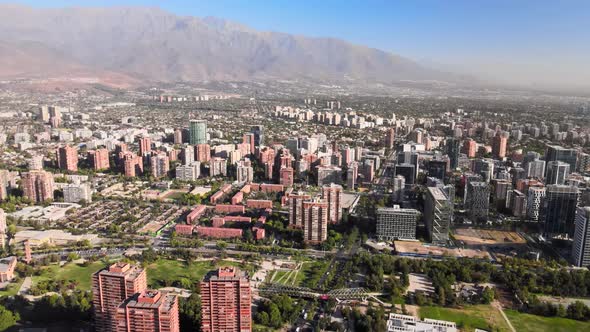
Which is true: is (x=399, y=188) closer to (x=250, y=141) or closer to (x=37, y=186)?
(x=250, y=141)

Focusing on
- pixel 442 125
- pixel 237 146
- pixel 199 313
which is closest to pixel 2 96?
pixel 237 146

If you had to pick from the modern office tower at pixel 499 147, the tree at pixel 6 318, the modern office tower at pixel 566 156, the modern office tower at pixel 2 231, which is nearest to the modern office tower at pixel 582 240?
the modern office tower at pixel 566 156

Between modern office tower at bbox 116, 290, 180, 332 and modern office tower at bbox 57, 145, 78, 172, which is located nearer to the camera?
modern office tower at bbox 116, 290, 180, 332

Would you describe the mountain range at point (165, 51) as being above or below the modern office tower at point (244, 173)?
above

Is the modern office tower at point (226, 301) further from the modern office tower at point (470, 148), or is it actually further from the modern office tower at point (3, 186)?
the modern office tower at point (470, 148)

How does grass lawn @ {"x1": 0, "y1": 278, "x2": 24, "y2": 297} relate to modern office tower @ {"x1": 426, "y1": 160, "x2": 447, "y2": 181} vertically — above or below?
below

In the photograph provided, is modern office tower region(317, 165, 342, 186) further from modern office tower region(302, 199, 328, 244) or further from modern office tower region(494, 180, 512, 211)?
modern office tower region(494, 180, 512, 211)

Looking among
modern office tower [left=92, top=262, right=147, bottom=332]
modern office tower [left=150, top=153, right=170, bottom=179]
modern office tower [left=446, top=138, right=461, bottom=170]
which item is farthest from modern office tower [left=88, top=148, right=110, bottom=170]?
modern office tower [left=446, top=138, right=461, bottom=170]
